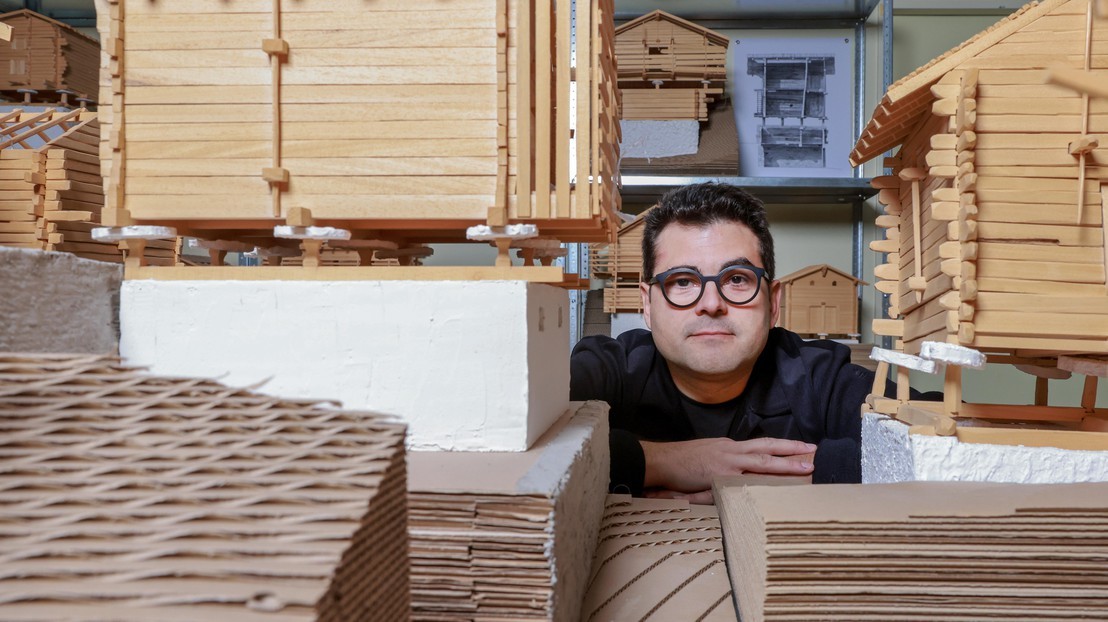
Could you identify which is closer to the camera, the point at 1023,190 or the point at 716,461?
the point at 1023,190

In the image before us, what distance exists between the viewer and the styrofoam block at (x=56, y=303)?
1895 mm

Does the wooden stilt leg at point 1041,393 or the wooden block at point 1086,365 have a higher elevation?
the wooden block at point 1086,365

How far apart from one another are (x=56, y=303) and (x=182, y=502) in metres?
1.42

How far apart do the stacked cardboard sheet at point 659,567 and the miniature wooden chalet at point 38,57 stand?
20.9 feet

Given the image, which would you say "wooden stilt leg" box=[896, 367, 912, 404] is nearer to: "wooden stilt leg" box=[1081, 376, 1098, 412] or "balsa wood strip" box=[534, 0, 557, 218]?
"wooden stilt leg" box=[1081, 376, 1098, 412]

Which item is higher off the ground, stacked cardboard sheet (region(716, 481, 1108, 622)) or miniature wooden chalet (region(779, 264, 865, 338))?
miniature wooden chalet (region(779, 264, 865, 338))

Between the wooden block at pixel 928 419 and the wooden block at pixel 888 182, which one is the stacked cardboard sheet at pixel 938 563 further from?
the wooden block at pixel 888 182

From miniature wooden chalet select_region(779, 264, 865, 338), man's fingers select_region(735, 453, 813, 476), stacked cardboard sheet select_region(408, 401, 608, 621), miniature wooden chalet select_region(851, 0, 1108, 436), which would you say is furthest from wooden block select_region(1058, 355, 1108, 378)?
miniature wooden chalet select_region(779, 264, 865, 338)

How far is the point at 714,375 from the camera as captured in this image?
11.9 ft

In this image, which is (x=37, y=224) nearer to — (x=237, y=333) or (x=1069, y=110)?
(x=237, y=333)

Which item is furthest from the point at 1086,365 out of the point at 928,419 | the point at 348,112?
the point at 348,112

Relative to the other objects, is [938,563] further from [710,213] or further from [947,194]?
[710,213]

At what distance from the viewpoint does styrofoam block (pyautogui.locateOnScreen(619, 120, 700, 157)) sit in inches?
247

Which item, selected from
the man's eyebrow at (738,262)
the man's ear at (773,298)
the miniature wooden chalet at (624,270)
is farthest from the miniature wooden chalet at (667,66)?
the man's eyebrow at (738,262)
